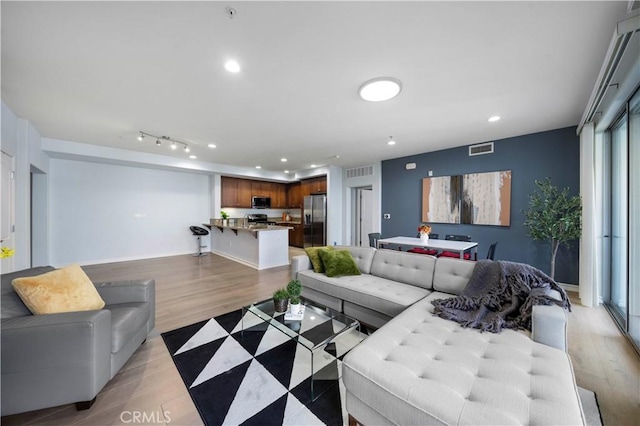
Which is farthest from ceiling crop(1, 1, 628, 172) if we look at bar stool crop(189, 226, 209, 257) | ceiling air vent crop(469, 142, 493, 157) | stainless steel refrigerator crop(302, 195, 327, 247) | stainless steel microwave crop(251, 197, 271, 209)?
stainless steel microwave crop(251, 197, 271, 209)

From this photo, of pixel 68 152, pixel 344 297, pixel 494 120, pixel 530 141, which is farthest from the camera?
pixel 68 152

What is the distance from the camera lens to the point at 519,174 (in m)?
4.15

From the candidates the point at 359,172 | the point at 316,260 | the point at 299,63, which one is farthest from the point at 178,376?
the point at 359,172

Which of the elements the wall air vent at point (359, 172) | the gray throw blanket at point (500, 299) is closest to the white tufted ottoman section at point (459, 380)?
the gray throw blanket at point (500, 299)

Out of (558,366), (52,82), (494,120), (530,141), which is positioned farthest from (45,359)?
(530,141)

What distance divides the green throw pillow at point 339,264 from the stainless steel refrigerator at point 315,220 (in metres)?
4.02

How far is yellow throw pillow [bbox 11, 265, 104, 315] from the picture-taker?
1.56m

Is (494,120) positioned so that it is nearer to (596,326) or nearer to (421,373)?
(596,326)

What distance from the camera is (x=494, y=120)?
3.37 metres

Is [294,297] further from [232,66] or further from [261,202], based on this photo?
[261,202]

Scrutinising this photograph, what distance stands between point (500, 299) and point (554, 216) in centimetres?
266

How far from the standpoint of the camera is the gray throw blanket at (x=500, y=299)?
168cm

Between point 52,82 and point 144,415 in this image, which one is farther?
point 52,82

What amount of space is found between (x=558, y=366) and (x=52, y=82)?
460 centimetres
